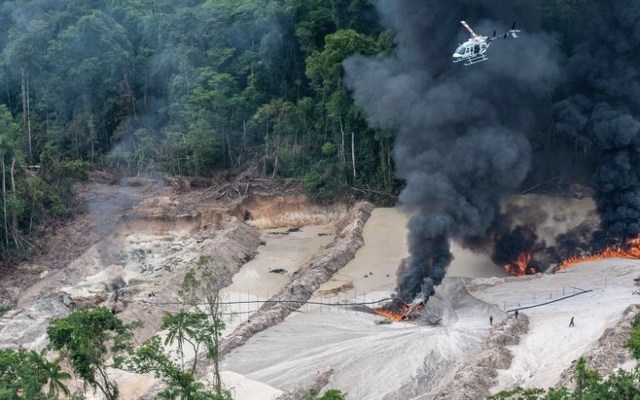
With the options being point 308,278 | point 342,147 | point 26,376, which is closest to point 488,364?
point 308,278

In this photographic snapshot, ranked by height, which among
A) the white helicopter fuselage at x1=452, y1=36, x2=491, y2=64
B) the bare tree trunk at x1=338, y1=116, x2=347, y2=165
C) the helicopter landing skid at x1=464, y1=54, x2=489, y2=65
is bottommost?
the bare tree trunk at x1=338, y1=116, x2=347, y2=165

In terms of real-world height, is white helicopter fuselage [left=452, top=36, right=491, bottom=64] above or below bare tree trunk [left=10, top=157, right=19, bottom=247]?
above

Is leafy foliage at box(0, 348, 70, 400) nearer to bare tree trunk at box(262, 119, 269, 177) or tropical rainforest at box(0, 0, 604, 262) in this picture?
tropical rainforest at box(0, 0, 604, 262)

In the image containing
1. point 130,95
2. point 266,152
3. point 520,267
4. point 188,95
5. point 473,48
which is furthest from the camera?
point 130,95

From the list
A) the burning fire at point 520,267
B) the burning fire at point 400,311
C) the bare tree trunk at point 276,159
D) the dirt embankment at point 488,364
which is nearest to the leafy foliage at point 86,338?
the dirt embankment at point 488,364

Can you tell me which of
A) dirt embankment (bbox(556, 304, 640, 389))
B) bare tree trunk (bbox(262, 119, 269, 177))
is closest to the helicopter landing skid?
dirt embankment (bbox(556, 304, 640, 389))

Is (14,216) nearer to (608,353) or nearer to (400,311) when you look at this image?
(400,311)
